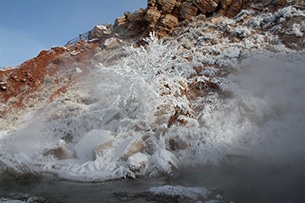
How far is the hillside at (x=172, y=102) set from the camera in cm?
1041

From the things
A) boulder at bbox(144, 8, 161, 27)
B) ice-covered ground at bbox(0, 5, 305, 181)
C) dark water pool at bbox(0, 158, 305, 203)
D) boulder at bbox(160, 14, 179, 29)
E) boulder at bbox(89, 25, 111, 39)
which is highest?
boulder at bbox(89, 25, 111, 39)

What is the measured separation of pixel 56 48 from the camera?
2461 cm

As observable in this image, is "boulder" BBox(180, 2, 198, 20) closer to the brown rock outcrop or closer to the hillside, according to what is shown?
the hillside

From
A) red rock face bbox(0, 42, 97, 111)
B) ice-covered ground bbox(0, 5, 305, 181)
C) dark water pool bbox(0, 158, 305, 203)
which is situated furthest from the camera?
red rock face bbox(0, 42, 97, 111)

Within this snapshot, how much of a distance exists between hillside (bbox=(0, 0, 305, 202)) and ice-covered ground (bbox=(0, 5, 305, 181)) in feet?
0.15

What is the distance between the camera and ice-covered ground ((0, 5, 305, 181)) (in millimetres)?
10289

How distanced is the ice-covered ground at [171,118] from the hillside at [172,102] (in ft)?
0.15

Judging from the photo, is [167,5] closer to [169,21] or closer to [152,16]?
[169,21]

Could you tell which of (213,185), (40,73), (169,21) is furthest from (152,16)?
(213,185)

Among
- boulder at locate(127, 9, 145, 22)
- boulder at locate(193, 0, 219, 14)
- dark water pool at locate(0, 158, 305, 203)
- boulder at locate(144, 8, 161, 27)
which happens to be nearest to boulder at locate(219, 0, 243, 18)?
boulder at locate(193, 0, 219, 14)

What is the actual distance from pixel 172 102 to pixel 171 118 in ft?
2.56

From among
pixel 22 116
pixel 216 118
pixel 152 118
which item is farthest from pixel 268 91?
pixel 22 116

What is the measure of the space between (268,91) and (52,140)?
390 inches

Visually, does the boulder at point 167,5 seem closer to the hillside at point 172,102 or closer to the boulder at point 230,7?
the hillside at point 172,102
